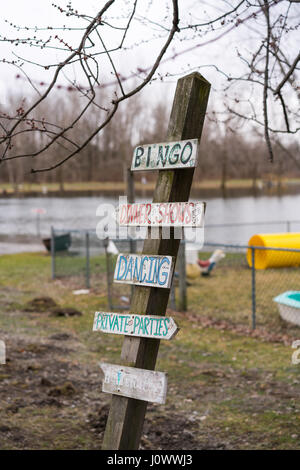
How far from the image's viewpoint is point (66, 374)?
6152 millimetres

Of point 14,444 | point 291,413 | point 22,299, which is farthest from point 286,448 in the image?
point 22,299

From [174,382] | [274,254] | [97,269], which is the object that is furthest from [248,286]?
[174,382]

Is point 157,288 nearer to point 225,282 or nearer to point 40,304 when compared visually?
point 40,304

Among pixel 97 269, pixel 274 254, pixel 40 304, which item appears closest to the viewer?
pixel 40 304

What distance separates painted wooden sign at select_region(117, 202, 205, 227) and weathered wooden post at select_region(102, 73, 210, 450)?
67mm

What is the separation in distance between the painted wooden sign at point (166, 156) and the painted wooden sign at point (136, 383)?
1158 millimetres

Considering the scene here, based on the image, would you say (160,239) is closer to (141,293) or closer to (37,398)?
(141,293)

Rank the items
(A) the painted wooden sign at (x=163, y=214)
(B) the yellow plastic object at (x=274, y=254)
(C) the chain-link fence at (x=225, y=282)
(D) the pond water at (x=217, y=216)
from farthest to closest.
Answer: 1. (D) the pond water at (x=217, y=216)
2. (B) the yellow plastic object at (x=274, y=254)
3. (C) the chain-link fence at (x=225, y=282)
4. (A) the painted wooden sign at (x=163, y=214)

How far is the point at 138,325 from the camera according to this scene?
9.73 feet

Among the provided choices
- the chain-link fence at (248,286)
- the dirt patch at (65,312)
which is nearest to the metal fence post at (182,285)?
the chain-link fence at (248,286)

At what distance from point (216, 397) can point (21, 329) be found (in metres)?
3.85

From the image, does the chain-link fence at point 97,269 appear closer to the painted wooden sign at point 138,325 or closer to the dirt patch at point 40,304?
the dirt patch at point 40,304

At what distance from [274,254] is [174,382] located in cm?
725

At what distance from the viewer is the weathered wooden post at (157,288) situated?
2961mm
